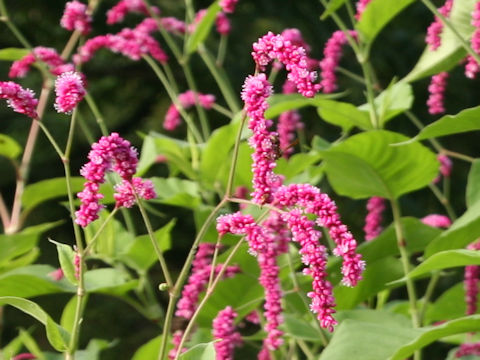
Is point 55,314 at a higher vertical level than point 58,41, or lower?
lower

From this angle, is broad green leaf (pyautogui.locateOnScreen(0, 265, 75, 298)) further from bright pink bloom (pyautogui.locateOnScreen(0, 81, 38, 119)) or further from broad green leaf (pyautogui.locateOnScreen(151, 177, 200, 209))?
bright pink bloom (pyautogui.locateOnScreen(0, 81, 38, 119))

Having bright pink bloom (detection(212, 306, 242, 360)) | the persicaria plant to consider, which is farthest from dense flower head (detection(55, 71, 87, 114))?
bright pink bloom (detection(212, 306, 242, 360))

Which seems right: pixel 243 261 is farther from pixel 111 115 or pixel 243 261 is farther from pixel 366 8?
pixel 111 115

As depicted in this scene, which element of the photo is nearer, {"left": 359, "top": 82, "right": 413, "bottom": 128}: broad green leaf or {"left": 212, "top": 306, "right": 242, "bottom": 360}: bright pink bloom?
{"left": 212, "top": 306, "right": 242, "bottom": 360}: bright pink bloom

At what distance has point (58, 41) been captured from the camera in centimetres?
544

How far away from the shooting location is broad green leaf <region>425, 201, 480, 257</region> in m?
1.34

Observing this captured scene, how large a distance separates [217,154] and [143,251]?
23cm

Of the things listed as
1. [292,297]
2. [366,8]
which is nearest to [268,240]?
[292,297]

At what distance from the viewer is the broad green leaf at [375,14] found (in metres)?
1.67

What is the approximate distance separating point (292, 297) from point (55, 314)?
336 cm

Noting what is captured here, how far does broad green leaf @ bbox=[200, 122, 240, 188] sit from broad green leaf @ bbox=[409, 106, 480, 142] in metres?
0.48

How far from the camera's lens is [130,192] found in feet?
3.59

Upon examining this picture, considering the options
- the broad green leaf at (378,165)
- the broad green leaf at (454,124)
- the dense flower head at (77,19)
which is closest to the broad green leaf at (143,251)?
the broad green leaf at (378,165)

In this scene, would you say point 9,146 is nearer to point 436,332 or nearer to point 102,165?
point 102,165
